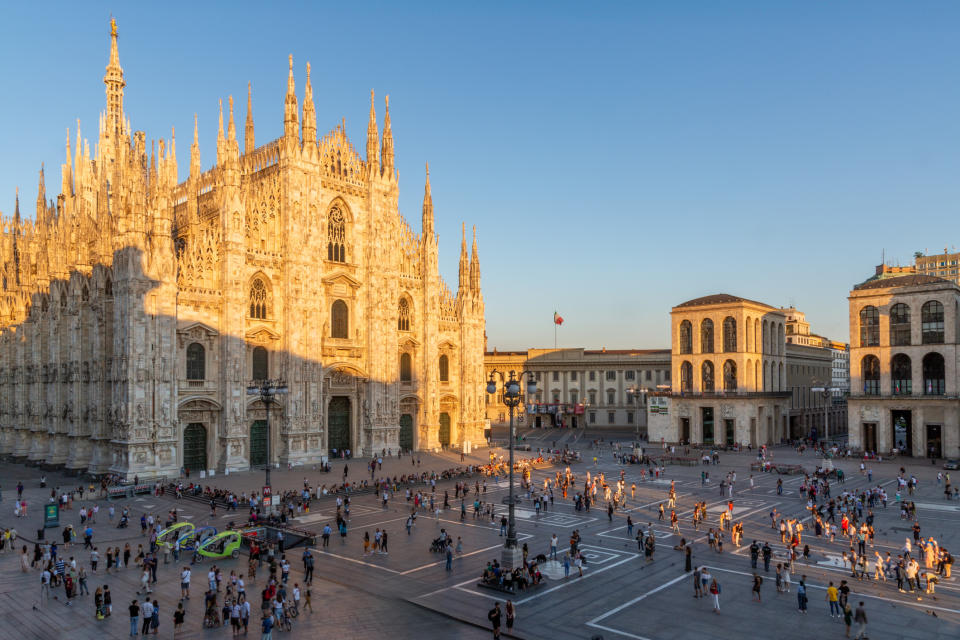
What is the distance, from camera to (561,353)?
106312 millimetres

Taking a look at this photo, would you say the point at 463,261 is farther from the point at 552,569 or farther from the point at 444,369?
the point at 552,569

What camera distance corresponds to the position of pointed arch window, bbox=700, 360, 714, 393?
80188mm

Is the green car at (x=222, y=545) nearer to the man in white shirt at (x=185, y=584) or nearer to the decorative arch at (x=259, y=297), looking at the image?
the man in white shirt at (x=185, y=584)

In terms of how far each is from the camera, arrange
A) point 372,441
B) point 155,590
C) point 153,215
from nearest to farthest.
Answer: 1. point 155,590
2. point 153,215
3. point 372,441

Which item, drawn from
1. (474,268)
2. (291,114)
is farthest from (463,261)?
(291,114)

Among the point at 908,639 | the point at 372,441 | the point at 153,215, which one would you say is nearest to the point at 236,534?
the point at 908,639

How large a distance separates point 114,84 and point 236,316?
4000cm

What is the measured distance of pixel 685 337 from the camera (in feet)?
270

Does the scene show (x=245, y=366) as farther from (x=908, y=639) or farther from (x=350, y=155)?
(x=908, y=639)

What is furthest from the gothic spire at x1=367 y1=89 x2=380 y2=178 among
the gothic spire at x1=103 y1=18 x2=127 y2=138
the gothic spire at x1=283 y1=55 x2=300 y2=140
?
the gothic spire at x1=103 y1=18 x2=127 y2=138

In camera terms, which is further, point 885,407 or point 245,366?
point 885,407

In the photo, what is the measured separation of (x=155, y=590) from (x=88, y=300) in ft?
123

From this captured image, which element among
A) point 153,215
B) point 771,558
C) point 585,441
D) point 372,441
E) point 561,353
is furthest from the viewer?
point 561,353

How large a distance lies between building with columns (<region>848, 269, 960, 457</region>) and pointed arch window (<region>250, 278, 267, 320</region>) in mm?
54631
